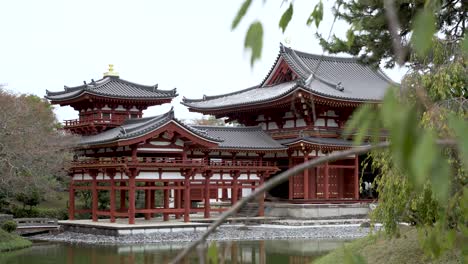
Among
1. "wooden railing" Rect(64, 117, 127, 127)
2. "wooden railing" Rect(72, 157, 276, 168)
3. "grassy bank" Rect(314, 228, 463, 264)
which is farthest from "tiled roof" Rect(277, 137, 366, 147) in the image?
"grassy bank" Rect(314, 228, 463, 264)

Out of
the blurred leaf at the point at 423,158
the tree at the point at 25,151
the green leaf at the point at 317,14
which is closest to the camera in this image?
the blurred leaf at the point at 423,158

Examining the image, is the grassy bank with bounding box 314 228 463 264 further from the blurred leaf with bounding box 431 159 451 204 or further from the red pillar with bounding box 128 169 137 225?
the red pillar with bounding box 128 169 137 225

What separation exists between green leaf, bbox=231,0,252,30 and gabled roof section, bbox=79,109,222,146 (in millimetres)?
19324

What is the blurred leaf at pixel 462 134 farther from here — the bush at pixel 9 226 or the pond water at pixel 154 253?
the bush at pixel 9 226

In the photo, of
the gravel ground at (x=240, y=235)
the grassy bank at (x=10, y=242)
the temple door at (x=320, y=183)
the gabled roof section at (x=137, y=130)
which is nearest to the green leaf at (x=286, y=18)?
the gravel ground at (x=240, y=235)

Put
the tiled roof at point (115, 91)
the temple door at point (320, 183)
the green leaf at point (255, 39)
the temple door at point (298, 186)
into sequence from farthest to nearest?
the temple door at point (320, 183) → the temple door at point (298, 186) → the tiled roof at point (115, 91) → the green leaf at point (255, 39)

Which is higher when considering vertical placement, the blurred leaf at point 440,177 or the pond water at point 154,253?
the blurred leaf at point 440,177

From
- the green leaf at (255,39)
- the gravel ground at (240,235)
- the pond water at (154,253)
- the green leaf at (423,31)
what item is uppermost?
the green leaf at (255,39)

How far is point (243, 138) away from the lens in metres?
25.9

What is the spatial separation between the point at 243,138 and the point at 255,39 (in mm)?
24473

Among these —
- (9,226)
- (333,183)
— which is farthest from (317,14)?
(333,183)

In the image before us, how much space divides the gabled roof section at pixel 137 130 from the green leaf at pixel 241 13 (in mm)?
19324

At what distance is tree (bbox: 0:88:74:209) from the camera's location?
65.0 feet

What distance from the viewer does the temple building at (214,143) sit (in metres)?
21.5
